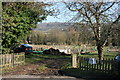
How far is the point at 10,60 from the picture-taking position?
10828mm

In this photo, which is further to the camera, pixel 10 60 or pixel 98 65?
pixel 10 60

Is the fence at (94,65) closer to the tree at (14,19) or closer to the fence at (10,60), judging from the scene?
the fence at (10,60)

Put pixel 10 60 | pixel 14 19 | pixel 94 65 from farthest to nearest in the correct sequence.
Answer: pixel 14 19
pixel 10 60
pixel 94 65

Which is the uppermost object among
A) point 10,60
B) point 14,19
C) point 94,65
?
point 14,19

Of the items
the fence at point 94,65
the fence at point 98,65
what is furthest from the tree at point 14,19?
the fence at point 98,65

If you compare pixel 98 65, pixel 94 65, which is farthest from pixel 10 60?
pixel 98 65

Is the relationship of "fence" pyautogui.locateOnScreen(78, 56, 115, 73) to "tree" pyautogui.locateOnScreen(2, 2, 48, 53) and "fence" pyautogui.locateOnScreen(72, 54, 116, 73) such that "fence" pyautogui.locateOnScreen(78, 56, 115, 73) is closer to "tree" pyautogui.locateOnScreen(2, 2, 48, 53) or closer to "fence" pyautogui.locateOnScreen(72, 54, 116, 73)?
"fence" pyautogui.locateOnScreen(72, 54, 116, 73)

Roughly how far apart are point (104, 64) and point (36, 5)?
8.64 meters

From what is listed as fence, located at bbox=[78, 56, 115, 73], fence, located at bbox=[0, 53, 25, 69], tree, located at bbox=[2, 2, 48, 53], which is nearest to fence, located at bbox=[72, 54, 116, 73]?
fence, located at bbox=[78, 56, 115, 73]

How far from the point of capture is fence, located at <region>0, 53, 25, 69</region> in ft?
33.6

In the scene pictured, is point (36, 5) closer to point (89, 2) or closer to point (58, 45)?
point (89, 2)

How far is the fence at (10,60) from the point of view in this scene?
10243 millimetres

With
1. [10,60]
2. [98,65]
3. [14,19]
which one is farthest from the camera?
[14,19]

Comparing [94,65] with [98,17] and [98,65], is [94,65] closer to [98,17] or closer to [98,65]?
[98,65]
